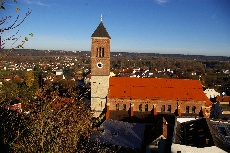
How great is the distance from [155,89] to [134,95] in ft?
9.23

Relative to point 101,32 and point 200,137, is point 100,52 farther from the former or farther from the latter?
point 200,137

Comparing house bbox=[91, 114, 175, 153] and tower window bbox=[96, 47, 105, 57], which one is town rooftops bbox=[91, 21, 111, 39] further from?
house bbox=[91, 114, 175, 153]

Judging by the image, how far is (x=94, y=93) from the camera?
3319 cm

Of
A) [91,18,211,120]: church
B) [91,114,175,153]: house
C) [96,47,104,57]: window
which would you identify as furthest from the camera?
[96,47,104,57]: window

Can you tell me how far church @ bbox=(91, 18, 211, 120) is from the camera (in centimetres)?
3253

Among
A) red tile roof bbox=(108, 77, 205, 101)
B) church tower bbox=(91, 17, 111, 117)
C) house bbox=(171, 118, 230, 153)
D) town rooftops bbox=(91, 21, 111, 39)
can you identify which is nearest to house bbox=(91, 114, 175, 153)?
house bbox=(171, 118, 230, 153)

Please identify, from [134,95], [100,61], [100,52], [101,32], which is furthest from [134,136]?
[101,32]

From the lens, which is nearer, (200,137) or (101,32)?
(200,137)

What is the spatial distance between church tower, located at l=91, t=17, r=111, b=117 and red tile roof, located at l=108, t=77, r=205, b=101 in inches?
45.1

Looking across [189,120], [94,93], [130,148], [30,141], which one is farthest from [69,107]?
[94,93]

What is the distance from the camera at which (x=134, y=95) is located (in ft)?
108

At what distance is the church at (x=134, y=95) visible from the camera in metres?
32.5

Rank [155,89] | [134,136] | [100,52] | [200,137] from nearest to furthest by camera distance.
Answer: [200,137] → [134,136] → [100,52] → [155,89]

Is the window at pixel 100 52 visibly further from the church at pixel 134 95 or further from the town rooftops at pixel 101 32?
the town rooftops at pixel 101 32
